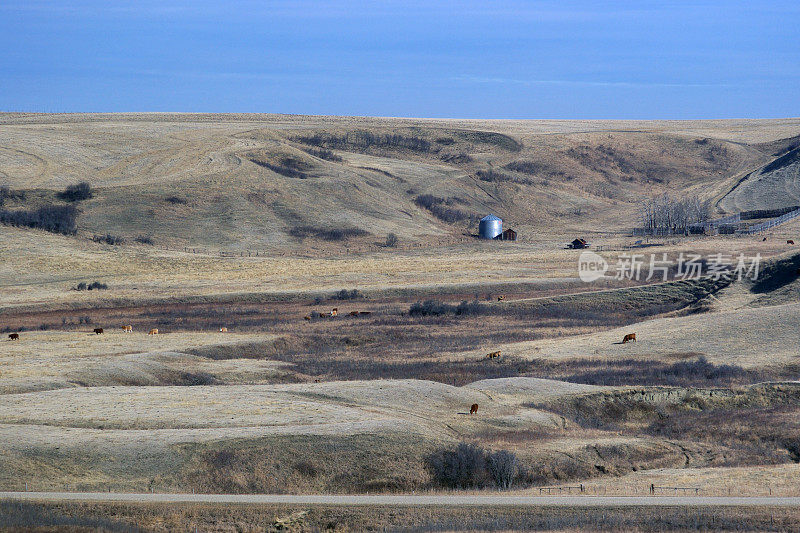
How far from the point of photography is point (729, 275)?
55.6m

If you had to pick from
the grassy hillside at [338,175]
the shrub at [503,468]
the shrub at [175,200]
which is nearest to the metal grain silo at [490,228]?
the grassy hillside at [338,175]

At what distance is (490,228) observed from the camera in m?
104

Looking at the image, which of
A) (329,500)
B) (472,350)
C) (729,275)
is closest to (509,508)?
(329,500)

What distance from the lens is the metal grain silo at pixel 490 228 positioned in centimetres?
10400

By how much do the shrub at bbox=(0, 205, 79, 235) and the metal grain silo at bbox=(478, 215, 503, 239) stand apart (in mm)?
44197

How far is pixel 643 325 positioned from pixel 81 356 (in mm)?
26014

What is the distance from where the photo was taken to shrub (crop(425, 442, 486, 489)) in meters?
21.8

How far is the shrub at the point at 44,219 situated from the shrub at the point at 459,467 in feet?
233

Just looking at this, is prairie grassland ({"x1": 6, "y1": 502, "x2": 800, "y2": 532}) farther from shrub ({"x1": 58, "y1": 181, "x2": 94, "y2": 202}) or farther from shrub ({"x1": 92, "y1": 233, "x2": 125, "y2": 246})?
shrub ({"x1": 58, "y1": 181, "x2": 94, "y2": 202})

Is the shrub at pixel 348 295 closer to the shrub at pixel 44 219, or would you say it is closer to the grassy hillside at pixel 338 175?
the grassy hillside at pixel 338 175

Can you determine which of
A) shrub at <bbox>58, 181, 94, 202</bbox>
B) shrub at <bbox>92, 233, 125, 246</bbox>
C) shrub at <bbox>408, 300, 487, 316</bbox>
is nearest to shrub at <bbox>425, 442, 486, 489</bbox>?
shrub at <bbox>408, 300, 487, 316</bbox>

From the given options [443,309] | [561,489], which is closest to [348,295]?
[443,309]

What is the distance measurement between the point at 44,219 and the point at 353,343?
54.7 meters

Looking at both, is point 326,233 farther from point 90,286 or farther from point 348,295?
point 348,295
